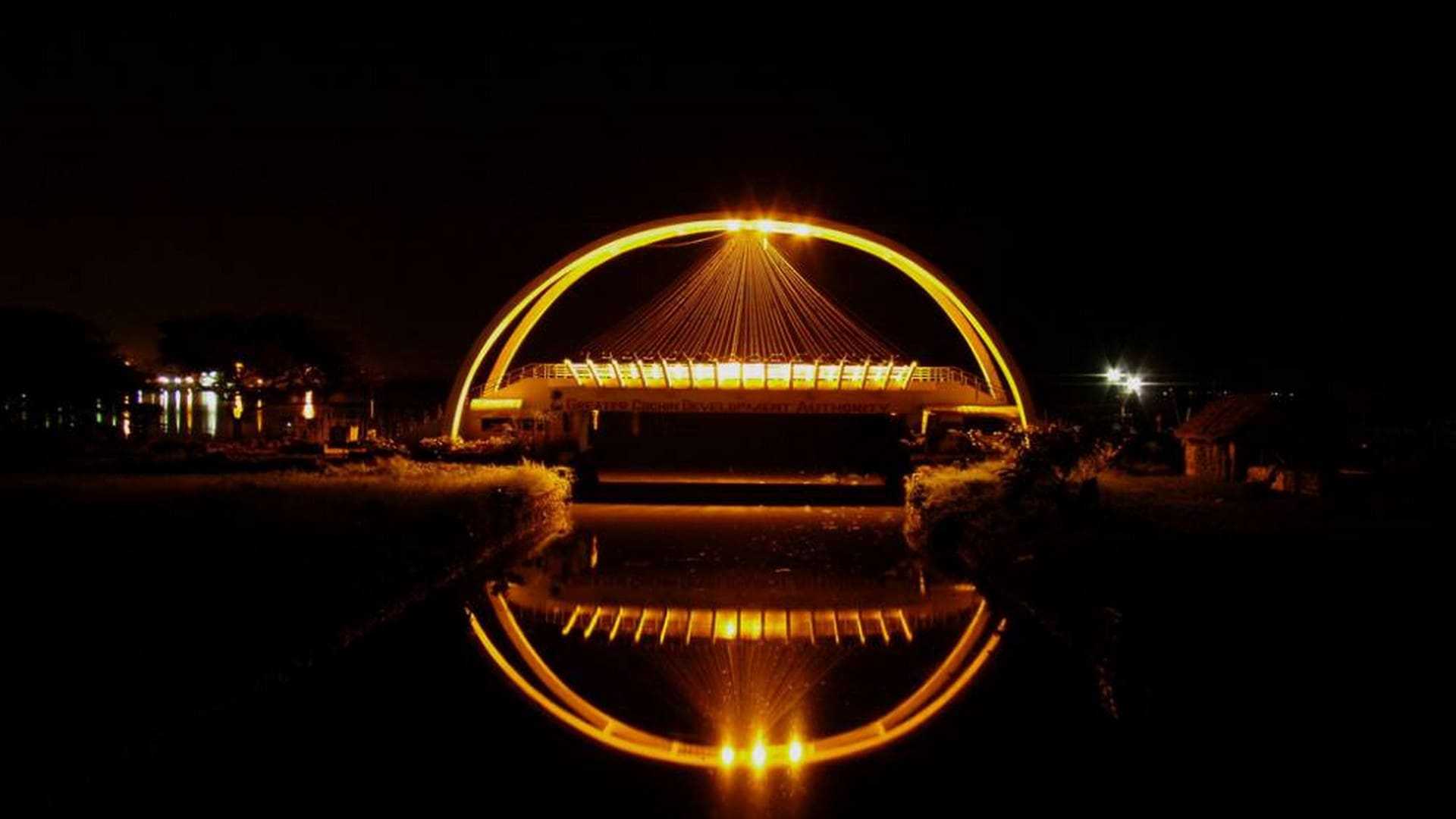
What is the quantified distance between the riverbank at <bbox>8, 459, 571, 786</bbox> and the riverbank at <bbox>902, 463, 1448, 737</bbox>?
589cm

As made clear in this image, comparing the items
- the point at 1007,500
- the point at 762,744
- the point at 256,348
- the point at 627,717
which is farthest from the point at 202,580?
the point at 256,348

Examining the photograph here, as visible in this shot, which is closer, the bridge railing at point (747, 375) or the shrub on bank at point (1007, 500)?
the shrub on bank at point (1007, 500)

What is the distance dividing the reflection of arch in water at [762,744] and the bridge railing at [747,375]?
20.9m

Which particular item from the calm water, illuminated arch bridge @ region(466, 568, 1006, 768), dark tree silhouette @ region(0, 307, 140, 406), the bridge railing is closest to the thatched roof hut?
the bridge railing

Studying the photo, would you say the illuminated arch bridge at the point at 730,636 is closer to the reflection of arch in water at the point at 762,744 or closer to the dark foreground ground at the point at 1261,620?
the reflection of arch in water at the point at 762,744

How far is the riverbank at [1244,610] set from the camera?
24.3ft

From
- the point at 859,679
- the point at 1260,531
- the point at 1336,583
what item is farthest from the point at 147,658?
the point at 1260,531

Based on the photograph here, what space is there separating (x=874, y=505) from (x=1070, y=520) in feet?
30.4

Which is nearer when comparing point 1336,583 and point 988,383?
point 1336,583

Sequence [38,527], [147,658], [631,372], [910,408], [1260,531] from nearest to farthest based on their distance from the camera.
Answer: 1. [147,658]
2. [38,527]
3. [1260,531]
4. [910,408]
5. [631,372]

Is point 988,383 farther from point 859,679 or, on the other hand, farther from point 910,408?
point 859,679

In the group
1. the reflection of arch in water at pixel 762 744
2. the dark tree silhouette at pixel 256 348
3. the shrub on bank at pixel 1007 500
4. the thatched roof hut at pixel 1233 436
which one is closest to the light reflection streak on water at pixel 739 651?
the reflection of arch in water at pixel 762 744

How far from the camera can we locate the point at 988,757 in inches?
280

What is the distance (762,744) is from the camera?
7.36 metres
